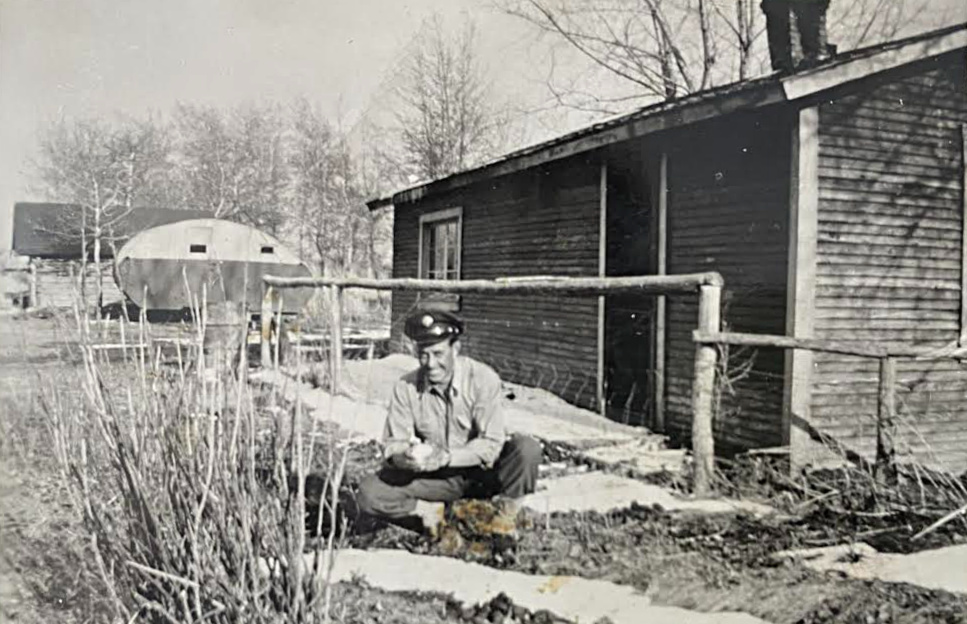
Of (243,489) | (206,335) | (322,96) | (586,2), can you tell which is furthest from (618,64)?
(243,489)

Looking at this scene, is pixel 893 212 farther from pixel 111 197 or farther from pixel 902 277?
pixel 111 197

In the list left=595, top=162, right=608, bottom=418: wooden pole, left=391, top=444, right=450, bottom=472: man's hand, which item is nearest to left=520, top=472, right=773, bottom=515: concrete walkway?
left=391, top=444, right=450, bottom=472: man's hand

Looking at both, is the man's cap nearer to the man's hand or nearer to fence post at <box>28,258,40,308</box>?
the man's hand

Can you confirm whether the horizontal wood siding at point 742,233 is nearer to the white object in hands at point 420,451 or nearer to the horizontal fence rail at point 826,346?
the horizontal fence rail at point 826,346

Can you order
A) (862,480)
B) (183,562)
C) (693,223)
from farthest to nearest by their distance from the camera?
1. (693,223)
2. (862,480)
3. (183,562)

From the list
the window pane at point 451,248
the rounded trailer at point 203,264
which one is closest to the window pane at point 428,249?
the window pane at point 451,248

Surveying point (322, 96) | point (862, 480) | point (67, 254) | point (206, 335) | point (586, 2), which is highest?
point (586, 2)
